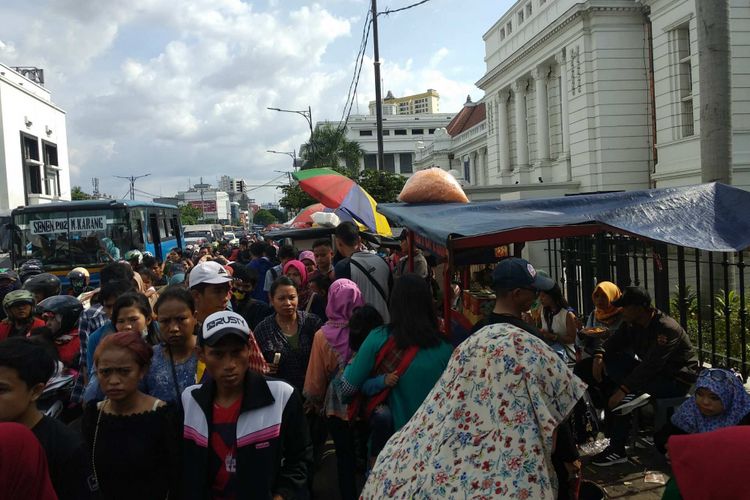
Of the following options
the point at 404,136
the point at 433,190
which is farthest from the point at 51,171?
the point at 433,190

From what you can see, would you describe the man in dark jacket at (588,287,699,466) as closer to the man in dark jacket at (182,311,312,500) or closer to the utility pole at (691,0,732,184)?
the utility pole at (691,0,732,184)

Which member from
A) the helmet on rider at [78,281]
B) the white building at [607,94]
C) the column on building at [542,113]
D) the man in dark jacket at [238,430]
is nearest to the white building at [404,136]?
the white building at [607,94]

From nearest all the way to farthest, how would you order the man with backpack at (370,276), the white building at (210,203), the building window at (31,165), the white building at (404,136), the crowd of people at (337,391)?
the crowd of people at (337,391), the man with backpack at (370,276), the building window at (31,165), the white building at (404,136), the white building at (210,203)

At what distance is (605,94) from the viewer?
918 inches

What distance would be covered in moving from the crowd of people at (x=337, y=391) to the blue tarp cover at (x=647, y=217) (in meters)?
0.40

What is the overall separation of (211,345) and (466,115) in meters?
48.5

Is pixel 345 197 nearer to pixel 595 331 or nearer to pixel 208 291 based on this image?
pixel 595 331

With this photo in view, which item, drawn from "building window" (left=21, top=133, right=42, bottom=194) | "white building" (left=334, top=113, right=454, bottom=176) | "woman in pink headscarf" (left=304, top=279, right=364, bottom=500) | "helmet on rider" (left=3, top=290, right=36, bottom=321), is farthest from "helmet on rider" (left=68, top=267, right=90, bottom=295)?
"white building" (left=334, top=113, right=454, bottom=176)

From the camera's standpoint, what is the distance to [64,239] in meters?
14.2

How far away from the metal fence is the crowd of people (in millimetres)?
831

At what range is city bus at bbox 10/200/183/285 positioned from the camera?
45.6 feet

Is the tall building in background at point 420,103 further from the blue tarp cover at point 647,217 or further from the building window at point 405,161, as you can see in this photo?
the blue tarp cover at point 647,217

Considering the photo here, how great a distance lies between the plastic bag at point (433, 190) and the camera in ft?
20.0

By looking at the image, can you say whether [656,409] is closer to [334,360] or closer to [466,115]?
[334,360]
